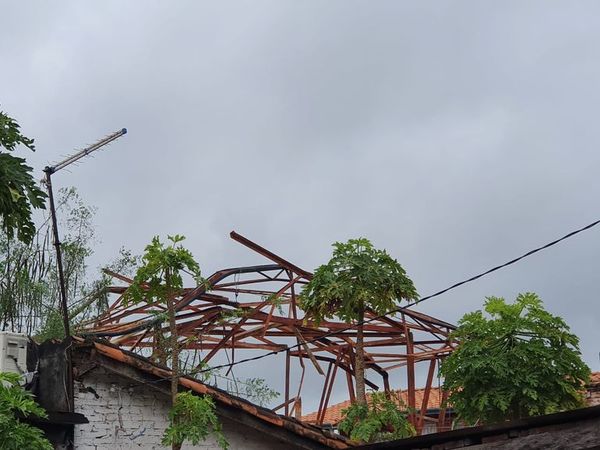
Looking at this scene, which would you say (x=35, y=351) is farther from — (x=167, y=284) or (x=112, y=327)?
(x=112, y=327)

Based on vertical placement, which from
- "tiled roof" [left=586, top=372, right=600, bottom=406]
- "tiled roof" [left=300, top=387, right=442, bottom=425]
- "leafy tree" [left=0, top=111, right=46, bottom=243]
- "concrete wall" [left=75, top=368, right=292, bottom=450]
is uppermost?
"tiled roof" [left=300, top=387, right=442, bottom=425]

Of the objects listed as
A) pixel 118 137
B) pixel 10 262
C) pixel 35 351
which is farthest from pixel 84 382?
pixel 10 262

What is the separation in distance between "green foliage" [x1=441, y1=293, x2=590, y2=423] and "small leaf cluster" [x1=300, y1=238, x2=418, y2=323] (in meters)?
1.38

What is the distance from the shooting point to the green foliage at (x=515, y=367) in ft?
47.1

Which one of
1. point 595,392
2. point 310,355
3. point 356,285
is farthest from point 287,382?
point 595,392

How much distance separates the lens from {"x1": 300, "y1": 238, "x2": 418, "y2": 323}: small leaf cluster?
15023 millimetres

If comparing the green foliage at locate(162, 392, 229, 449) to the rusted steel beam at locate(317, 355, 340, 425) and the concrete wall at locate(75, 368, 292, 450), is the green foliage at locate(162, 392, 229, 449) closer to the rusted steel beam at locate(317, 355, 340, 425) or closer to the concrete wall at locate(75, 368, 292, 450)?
the concrete wall at locate(75, 368, 292, 450)

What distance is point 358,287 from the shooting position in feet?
49.2

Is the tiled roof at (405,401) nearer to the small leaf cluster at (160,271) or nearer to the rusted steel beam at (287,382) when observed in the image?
the rusted steel beam at (287,382)

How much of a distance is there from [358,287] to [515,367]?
2.77 metres

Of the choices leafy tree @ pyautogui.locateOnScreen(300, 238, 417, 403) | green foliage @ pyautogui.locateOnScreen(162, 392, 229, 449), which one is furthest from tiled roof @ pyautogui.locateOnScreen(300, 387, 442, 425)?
green foliage @ pyautogui.locateOnScreen(162, 392, 229, 449)

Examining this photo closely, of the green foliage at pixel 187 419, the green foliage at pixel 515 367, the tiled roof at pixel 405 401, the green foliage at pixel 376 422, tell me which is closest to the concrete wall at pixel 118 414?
the green foliage at pixel 187 419

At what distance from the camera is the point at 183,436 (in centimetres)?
1156

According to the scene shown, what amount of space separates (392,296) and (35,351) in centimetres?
572
